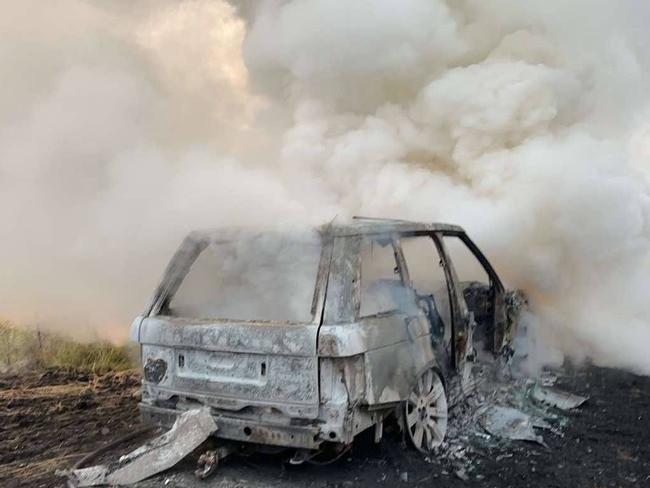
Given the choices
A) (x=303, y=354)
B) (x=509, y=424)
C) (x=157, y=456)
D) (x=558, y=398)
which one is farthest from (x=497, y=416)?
(x=157, y=456)

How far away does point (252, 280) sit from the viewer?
4.24 m

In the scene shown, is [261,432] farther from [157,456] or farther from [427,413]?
[427,413]

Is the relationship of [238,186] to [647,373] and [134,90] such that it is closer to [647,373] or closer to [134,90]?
[134,90]

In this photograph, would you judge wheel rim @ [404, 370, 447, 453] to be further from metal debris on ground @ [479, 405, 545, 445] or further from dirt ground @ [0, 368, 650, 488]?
metal debris on ground @ [479, 405, 545, 445]

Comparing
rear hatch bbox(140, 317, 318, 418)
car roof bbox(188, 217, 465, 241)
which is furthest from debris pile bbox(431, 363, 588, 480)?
car roof bbox(188, 217, 465, 241)

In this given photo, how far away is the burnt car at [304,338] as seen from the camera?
3.50 meters

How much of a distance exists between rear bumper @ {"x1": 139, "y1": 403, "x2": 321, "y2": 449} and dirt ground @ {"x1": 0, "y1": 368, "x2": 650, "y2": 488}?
329mm

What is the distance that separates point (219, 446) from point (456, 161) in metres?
4.97

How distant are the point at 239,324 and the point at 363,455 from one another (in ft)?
4.19

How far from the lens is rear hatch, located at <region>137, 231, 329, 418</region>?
356 centimetres

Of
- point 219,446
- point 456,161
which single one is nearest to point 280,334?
point 219,446

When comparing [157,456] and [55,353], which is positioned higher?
[55,353]

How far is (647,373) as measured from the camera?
6.93 meters

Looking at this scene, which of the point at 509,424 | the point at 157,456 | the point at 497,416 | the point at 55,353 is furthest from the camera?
the point at 55,353
